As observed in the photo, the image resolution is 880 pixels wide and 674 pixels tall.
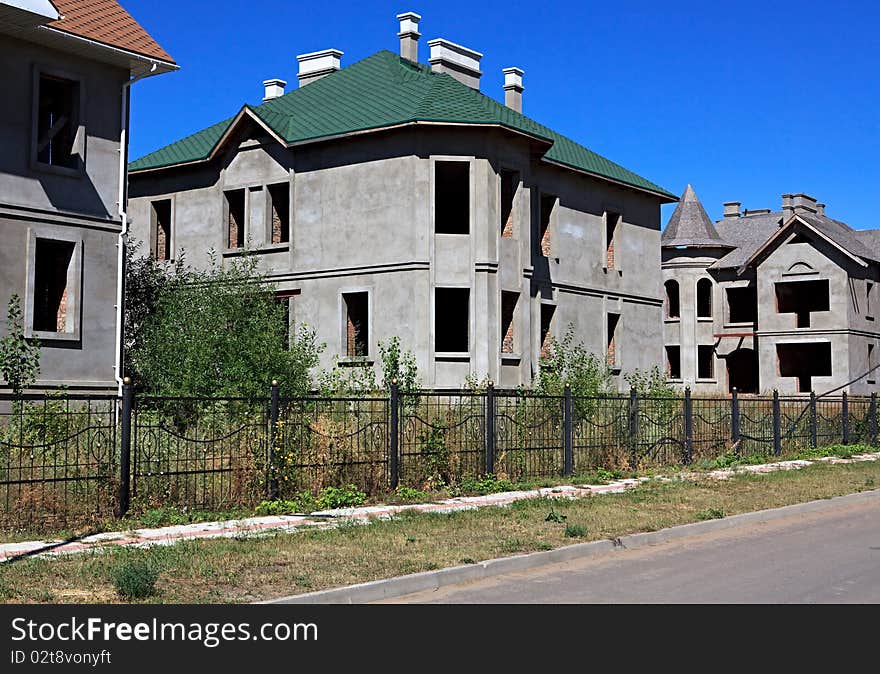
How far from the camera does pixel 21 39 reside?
2088 centimetres

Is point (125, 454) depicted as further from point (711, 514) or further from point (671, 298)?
point (671, 298)

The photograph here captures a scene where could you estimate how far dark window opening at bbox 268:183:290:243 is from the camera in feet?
102

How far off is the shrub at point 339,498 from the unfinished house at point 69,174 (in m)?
8.71

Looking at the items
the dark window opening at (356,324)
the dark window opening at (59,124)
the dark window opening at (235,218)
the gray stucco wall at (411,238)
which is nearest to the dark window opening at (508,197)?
the gray stucco wall at (411,238)

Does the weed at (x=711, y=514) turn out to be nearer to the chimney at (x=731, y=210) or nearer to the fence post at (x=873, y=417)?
the fence post at (x=873, y=417)

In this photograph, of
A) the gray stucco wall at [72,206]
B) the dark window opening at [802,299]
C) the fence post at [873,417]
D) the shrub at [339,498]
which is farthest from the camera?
the dark window opening at [802,299]

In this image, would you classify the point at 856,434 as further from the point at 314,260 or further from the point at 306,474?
the point at 306,474

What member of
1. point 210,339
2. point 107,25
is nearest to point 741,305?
point 210,339

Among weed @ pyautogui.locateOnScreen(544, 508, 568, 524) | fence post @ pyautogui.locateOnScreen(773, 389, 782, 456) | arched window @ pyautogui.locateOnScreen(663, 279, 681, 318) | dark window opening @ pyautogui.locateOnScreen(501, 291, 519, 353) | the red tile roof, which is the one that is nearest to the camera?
weed @ pyautogui.locateOnScreen(544, 508, 568, 524)

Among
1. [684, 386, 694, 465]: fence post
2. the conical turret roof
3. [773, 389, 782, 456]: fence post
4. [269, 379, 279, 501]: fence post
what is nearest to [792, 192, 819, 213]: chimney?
the conical turret roof

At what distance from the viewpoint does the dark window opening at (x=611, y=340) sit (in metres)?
34.8

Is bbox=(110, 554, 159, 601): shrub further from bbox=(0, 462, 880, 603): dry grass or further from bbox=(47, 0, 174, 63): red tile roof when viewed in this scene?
bbox=(47, 0, 174, 63): red tile roof

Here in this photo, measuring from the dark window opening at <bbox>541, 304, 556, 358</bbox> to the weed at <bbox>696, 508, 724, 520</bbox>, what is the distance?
17.1 meters
